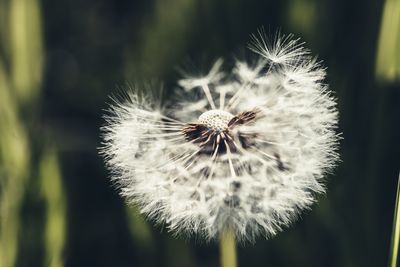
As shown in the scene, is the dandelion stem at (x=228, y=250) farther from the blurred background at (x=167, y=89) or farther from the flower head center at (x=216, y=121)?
the blurred background at (x=167, y=89)

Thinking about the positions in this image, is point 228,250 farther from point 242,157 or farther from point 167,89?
point 167,89

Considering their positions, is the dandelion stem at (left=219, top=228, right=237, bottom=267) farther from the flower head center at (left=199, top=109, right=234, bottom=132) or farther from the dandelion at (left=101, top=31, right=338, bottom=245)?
the flower head center at (left=199, top=109, right=234, bottom=132)

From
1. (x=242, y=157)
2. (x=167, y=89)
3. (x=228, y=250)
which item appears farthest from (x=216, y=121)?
(x=167, y=89)

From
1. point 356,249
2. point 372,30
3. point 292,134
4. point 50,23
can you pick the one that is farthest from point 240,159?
point 50,23

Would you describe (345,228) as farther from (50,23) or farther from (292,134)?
(50,23)

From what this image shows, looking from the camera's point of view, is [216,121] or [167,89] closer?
[216,121]
